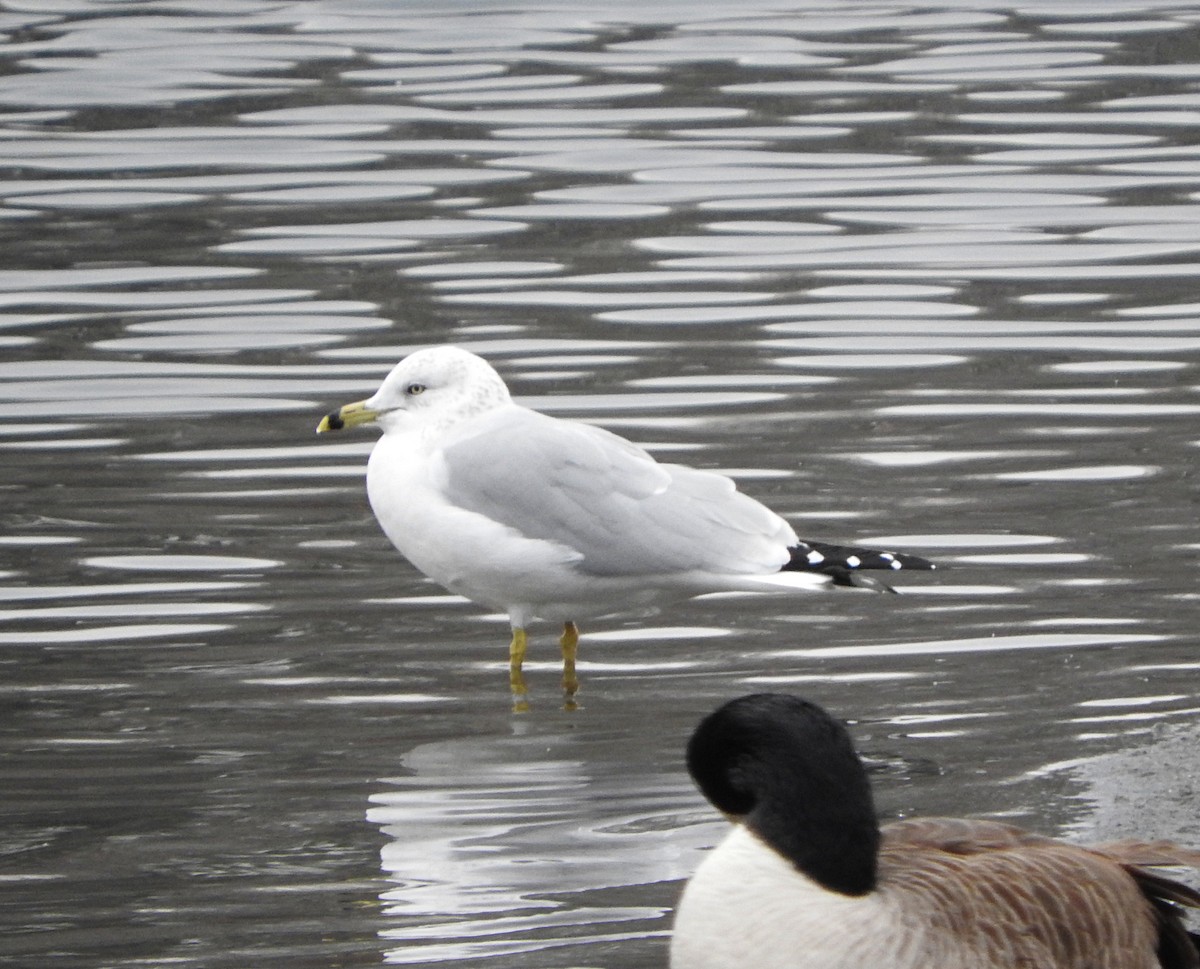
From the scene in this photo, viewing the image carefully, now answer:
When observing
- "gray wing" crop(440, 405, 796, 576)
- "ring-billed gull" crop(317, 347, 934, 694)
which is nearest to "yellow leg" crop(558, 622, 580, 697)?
"ring-billed gull" crop(317, 347, 934, 694)

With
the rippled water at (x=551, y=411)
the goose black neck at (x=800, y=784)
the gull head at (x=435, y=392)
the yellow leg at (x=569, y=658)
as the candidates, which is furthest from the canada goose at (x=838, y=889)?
the gull head at (x=435, y=392)

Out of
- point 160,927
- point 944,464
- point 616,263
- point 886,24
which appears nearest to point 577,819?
point 160,927

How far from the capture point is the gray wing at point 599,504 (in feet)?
23.6

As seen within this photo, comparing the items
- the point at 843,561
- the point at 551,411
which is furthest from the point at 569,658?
the point at 551,411

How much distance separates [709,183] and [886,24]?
4.72 m

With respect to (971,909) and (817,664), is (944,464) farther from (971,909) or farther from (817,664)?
(971,909)

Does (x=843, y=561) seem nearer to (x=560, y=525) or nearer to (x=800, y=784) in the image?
(x=560, y=525)

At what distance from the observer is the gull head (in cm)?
752

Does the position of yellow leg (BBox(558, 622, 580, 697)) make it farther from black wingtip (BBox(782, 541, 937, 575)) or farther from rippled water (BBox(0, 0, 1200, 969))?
black wingtip (BBox(782, 541, 937, 575))

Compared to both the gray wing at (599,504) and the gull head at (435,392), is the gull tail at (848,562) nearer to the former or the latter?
the gray wing at (599,504)

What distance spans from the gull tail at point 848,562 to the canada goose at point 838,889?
277 centimetres

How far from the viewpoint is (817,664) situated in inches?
284

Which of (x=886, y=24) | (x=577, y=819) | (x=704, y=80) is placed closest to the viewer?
(x=577, y=819)

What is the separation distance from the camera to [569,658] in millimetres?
7270
